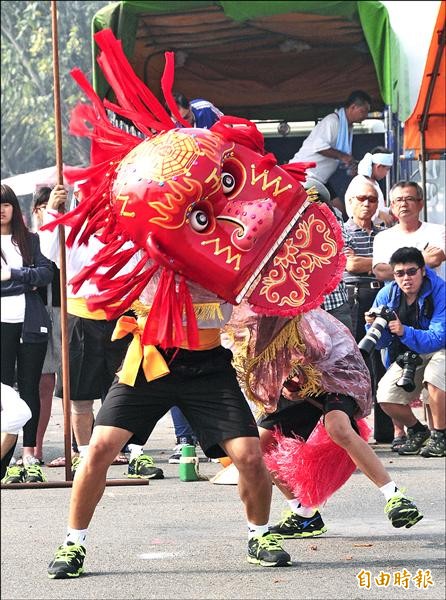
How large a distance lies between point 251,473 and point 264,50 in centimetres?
533

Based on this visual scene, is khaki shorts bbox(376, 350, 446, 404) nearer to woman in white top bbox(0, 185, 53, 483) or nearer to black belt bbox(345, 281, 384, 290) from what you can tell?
black belt bbox(345, 281, 384, 290)

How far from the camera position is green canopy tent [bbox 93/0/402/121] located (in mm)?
7133

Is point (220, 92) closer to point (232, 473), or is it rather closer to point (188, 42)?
point (188, 42)

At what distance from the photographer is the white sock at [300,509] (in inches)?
203

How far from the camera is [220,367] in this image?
383cm

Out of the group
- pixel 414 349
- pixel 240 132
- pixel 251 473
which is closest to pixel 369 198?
pixel 414 349

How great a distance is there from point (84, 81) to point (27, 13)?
35.1m

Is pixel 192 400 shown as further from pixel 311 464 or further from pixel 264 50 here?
pixel 264 50

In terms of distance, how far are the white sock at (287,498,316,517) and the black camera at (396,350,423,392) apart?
194 centimetres

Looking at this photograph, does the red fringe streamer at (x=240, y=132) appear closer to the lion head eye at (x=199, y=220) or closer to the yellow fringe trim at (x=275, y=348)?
the lion head eye at (x=199, y=220)

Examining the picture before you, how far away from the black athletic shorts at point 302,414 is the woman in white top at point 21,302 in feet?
8.29

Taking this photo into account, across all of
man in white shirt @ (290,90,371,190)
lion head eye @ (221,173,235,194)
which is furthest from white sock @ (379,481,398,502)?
man in white shirt @ (290,90,371,190)

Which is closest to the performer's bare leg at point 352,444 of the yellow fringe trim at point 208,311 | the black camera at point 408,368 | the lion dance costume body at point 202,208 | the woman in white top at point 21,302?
the yellow fringe trim at point 208,311

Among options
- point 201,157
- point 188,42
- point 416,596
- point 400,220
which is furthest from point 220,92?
point 201,157
